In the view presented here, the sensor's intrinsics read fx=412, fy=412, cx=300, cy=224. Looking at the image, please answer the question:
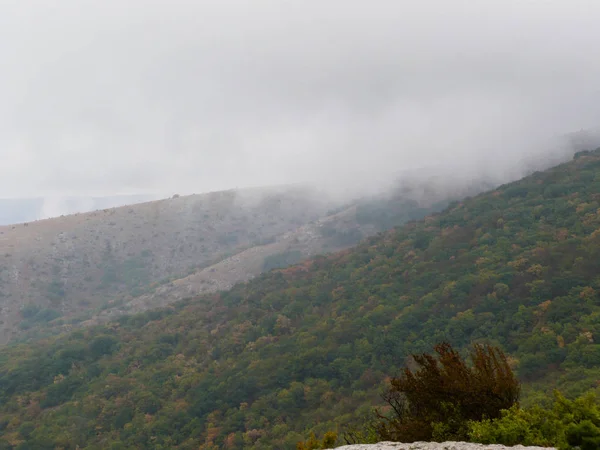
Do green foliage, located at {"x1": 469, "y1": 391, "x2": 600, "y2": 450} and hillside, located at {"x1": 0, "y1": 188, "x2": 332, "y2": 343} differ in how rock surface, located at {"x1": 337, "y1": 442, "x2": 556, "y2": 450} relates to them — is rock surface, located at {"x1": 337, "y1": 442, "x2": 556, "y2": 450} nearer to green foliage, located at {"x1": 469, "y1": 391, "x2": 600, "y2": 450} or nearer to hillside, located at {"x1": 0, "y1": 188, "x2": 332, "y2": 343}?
green foliage, located at {"x1": 469, "y1": 391, "x2": 600, "y2": 450}

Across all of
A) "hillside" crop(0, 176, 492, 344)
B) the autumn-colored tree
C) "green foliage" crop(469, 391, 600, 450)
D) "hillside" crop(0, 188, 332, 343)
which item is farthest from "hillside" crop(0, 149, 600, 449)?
"hillside" crop(0, 188, 332, 343)

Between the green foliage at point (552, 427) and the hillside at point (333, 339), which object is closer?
the green foliage at point (552, 427)

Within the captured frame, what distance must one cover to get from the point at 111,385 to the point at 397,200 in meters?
113

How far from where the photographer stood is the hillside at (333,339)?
3947 cm

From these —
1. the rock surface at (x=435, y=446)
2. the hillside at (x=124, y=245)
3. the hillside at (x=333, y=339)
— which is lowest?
the hillside at (x=333, y=339)

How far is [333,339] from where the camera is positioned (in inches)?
2087

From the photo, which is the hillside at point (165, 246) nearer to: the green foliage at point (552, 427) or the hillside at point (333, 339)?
the hillside at point (333, 339)

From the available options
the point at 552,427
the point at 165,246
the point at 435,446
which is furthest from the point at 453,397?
the point at 165,246

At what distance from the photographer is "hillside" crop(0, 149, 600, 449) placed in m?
39.5

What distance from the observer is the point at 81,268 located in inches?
5340

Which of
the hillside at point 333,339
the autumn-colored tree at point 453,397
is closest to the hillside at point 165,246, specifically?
the hillside at point 333,339

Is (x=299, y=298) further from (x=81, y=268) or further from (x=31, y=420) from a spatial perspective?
(x=81, y=268)

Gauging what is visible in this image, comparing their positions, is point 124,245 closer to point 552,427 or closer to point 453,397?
point 453,397

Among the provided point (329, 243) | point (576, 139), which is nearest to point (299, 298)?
point (329, 243)
